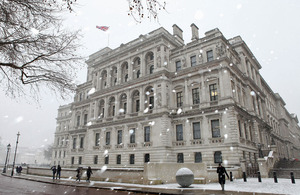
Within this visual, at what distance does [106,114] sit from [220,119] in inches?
822

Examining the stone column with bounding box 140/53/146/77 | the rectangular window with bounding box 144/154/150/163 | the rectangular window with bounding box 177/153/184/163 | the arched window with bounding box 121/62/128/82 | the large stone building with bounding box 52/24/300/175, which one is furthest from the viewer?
the arched window with bounding box 121/62/128/82

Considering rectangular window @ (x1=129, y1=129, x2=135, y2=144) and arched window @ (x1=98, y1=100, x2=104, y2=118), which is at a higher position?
arched window @ (x1=98, y1=100, x2=104, y2=118)

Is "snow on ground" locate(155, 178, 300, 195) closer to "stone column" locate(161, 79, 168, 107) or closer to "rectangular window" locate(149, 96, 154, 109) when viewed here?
"stone column" locate(161, 79, 168, 107)

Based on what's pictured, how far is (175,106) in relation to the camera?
107 feet

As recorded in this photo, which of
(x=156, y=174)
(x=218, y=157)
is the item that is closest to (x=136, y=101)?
(x=218, y=157)

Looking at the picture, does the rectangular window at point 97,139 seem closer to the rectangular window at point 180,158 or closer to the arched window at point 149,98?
the arched window at point 149,98

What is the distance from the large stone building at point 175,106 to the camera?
91.1 ft

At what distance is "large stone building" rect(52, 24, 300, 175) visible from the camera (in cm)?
2777

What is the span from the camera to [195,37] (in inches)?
1430

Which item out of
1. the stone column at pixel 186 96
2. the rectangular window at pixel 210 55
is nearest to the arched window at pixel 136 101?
the stone column at pixel 186 96

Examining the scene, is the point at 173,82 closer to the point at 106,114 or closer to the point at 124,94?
the point at 124,94

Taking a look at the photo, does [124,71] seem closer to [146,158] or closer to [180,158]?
[146,158]

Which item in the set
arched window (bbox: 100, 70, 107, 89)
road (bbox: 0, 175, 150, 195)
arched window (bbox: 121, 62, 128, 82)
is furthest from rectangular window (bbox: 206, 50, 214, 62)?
road (bbox: 0, 175, 150, 195)

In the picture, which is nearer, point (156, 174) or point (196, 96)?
point (156, 174)
